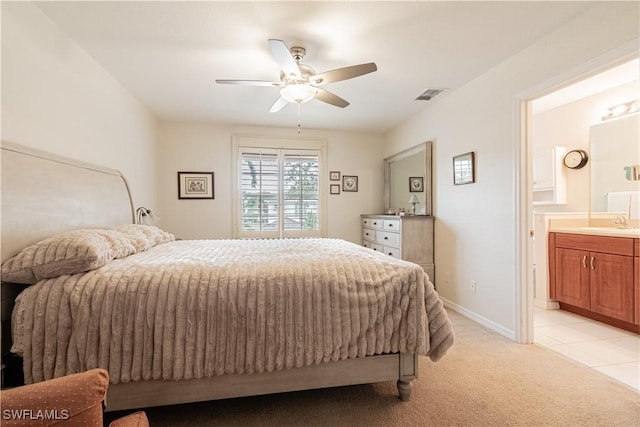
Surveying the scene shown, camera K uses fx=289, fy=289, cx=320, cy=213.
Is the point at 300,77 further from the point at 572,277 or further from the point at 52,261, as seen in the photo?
the point at 572,277

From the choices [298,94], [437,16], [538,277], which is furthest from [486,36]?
[538,277]

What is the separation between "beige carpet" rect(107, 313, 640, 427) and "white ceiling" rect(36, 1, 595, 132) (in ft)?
8.05

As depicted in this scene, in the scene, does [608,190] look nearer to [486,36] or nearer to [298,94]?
[486,36]

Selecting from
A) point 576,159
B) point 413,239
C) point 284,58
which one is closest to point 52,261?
point 284,58

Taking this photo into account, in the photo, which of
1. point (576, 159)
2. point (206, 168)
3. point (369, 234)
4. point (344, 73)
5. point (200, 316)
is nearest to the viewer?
point (200, 316)

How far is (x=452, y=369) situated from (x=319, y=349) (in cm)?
114

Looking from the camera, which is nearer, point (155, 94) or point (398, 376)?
point (398, 376)

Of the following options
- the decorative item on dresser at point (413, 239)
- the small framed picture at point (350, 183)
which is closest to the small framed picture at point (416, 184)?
the decorative item on dresser at point (413, 239)

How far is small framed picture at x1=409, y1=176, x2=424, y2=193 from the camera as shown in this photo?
3.97 metres

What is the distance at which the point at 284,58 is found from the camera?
2.02m

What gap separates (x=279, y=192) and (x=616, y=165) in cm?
419

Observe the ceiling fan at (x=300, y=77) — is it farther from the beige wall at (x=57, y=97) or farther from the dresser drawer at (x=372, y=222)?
the dresser drawer at (x=372, y=222)

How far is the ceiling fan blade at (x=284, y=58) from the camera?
6.07 feet

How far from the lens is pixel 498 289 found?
106 inches
